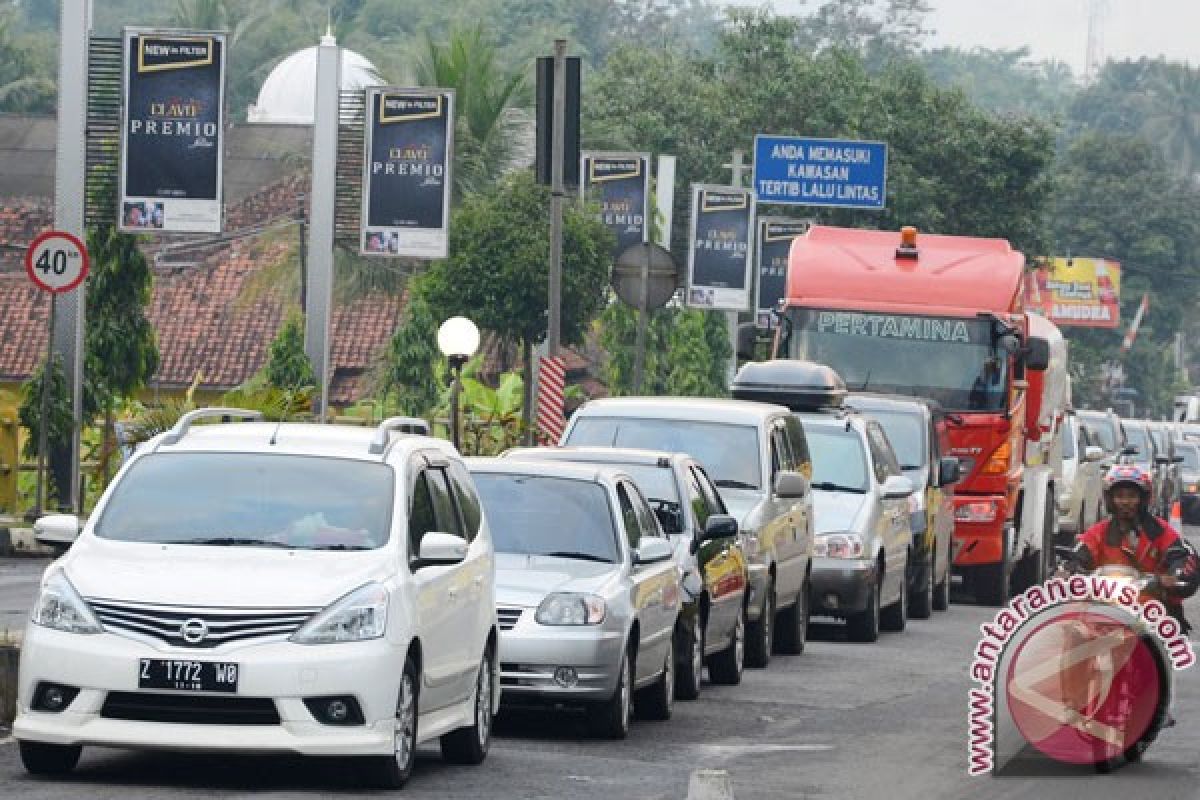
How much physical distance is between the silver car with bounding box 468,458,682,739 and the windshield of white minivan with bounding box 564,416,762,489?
4.15 meters

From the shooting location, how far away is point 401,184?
3678 centimetres

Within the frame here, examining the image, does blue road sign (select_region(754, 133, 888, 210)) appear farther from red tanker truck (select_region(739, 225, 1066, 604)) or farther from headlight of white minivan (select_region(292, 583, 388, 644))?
headlight of white minivan (select_region(292, 583, 388, 644))

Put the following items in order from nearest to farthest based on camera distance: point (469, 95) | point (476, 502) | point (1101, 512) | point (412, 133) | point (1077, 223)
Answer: point (476, 502) → point (412, 133) → point (1101, 512) → point (469, 95) → point (1077, 223)

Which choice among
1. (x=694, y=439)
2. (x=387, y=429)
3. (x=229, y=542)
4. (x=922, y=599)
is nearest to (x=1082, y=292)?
(x=922, y=599)

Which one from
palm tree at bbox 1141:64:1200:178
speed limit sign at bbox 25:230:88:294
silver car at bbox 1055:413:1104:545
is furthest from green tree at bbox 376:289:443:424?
palm tree at bbox 1141:64:1200:178

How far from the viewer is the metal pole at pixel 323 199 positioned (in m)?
37.7

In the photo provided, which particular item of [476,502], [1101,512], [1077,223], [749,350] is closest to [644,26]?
[1077,223]

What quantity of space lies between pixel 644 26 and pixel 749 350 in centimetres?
12314

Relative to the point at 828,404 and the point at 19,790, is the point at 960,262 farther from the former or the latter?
the point at 19,790

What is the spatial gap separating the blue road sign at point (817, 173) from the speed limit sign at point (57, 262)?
24.3 m

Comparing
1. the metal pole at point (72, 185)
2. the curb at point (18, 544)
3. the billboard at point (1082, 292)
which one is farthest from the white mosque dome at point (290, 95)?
the curb at point (18, 544)

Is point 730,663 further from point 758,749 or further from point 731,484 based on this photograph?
point 758,749

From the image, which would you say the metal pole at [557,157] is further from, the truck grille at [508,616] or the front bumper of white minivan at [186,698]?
the front bumper of white minivan at [186,698]

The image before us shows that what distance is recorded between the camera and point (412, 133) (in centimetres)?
3684
